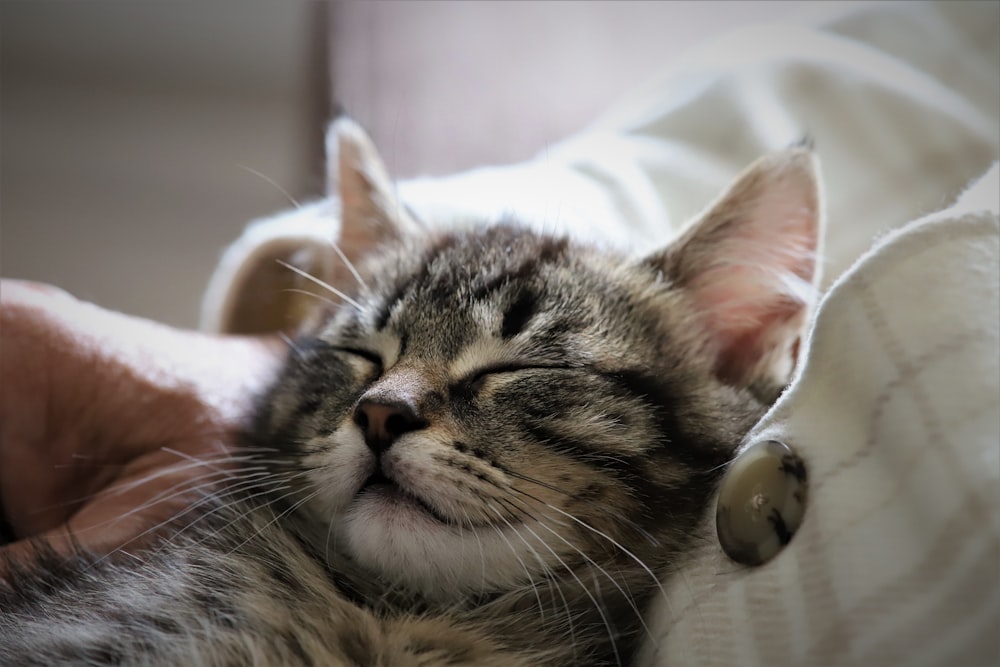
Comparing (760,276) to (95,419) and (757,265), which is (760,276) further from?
(95,419)

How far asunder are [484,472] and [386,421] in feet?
0.35

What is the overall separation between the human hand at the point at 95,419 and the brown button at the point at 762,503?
65 cm

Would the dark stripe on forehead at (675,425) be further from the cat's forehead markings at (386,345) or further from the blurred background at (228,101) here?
the blurred background at (228,101)

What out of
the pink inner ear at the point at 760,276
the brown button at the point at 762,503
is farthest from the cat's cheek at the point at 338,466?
the pink inner ear at the point at 760,276

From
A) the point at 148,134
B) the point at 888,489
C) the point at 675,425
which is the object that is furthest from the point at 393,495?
the point at 148,134

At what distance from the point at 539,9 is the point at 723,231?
1.50 metres

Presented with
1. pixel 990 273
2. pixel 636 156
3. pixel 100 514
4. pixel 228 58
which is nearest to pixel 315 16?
pixel 228 58

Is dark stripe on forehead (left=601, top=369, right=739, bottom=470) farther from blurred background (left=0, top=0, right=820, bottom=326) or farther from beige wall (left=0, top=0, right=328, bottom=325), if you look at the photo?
beige wall (left=0, top=0, right=328, bottom=325)

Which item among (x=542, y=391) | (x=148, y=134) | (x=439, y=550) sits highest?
(x=148, y=134)

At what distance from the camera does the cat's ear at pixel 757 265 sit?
872 millimetres

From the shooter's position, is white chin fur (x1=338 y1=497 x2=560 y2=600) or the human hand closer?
white chin fur (x1=338 y1=497 x2=560 y2=600)

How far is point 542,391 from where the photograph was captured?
79 centimetres

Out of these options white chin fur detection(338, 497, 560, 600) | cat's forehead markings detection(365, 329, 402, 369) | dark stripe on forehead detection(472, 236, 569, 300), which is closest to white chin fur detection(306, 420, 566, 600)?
white chin fur detection(338, 497, 560, 600)

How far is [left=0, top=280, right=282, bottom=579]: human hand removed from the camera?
103 cm
